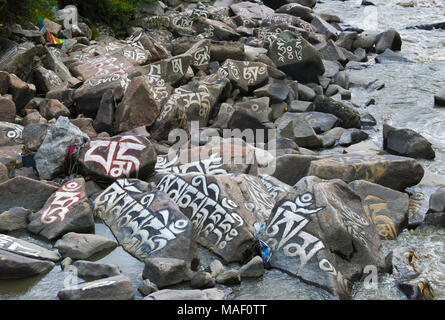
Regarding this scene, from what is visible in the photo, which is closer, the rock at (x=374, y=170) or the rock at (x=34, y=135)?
the rock at (x=374, y=170)

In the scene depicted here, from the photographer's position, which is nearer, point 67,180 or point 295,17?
point 67,180

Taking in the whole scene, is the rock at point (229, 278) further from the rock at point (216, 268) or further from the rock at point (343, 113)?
the rock at point (343, 113)

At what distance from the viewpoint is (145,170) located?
7.54 metres

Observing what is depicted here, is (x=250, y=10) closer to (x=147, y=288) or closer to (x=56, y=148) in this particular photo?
(x=56, y=148)

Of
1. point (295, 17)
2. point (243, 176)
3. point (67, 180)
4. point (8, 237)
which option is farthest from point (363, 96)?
point (8, 237)

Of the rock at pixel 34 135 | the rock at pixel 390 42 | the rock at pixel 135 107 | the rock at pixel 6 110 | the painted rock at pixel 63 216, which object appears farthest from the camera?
the rock at pixel 390 42

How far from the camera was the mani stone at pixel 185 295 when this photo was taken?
16.3 feet

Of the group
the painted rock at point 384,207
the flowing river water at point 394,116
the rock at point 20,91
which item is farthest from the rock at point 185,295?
the rock at point 20,91

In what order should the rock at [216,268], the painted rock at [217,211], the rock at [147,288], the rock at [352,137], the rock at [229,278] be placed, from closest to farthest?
the rock at [147,288] < the rock at [229,278] < the rock at [216,268] < the painted rock at [217,211] < the rock at [352,137]

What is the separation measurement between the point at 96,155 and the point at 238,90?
509 centimetres

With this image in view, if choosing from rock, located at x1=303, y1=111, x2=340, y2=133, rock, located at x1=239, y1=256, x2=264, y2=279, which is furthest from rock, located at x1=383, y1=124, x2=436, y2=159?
rock, located at x1=239, y1=256, x2=264, y2=279

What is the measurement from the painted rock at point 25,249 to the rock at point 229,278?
165 centimetres

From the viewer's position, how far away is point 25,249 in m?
5.75

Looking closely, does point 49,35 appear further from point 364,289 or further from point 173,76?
point 364,289
